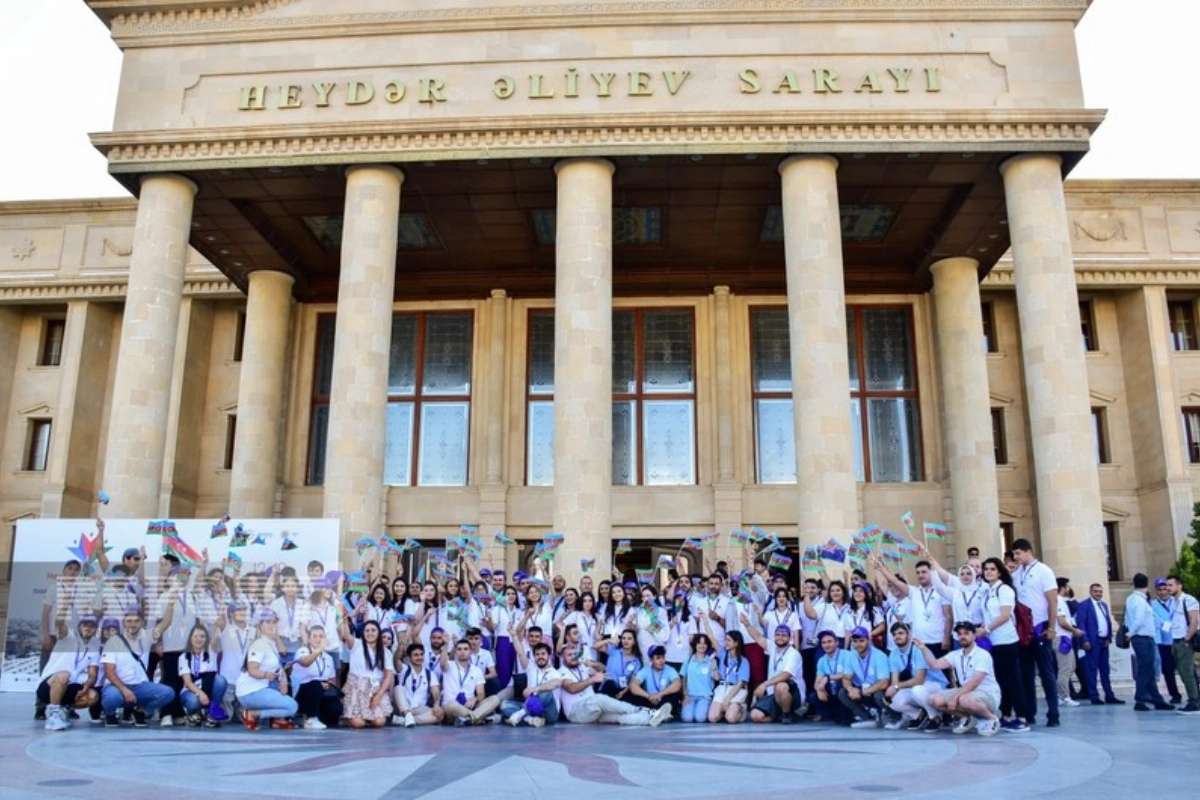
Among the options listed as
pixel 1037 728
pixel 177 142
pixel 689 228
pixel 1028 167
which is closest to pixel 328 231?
pixel 177 142

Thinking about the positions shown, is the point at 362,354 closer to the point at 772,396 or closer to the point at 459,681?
the point at 459,681

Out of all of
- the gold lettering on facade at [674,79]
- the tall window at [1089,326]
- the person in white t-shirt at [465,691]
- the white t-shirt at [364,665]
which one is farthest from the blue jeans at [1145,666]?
the tall window at [1089,326]

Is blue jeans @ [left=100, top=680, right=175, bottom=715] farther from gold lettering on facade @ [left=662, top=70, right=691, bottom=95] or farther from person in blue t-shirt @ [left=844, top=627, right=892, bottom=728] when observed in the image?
gold lettering on facade @ [left=662, top=70, right=691, bottom=95]

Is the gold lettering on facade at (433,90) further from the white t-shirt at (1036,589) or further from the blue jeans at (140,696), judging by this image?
the white t-shirt at (1036,589)

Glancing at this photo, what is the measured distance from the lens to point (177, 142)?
910 inches

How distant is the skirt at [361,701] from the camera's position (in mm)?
12172

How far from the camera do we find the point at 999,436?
3070 centimetres

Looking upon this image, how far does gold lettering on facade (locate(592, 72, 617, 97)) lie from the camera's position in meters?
22.8

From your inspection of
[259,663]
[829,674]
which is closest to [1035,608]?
[829,674]

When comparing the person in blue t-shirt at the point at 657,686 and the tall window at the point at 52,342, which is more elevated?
the tall window at the point at 52,342

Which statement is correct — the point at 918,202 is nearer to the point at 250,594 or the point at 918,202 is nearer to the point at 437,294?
the point at 437,294

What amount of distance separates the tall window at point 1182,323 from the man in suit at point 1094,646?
1910 centimetres

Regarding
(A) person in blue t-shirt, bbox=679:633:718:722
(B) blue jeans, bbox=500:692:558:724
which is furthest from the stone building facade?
(B) blue jeans, bbox=500:692:558:724

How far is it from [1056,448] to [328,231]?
62.3 feet
